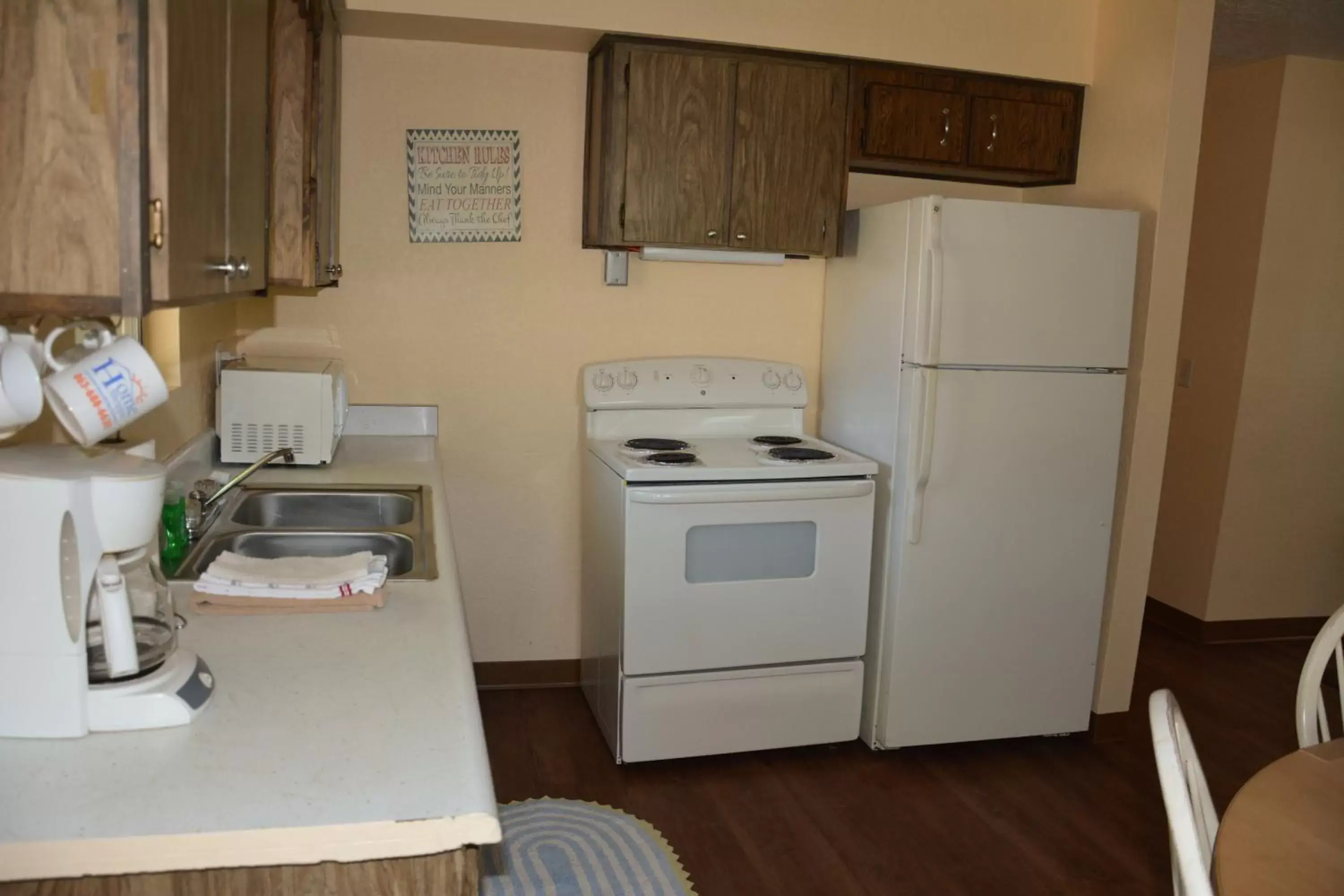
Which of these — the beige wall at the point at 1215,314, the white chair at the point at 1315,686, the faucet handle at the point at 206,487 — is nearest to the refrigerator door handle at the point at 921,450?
the white chair at the point at 1315,686

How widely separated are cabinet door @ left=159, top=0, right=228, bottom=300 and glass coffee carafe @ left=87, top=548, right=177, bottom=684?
35cm

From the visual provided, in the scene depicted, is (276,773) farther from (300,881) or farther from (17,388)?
(17,388)

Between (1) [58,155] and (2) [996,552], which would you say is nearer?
(1) [58,155]

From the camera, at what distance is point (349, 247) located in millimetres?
→ 3242

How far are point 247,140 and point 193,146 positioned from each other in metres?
0.38

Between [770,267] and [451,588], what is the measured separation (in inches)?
81.4

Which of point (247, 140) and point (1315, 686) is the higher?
point (247, 140)

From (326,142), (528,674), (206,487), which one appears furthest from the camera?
(528,674)

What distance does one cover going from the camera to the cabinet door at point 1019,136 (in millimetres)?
3369

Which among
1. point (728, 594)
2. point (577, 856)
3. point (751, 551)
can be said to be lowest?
point (577, 856)

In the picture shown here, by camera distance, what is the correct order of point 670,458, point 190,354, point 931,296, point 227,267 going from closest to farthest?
point 227,267 → point 190,354 → point 931,296 → point 670,458

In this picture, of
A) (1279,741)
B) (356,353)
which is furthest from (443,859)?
(1279,741)

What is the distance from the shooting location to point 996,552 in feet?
10.3

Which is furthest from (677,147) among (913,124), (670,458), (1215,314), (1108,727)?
(1215,314)
